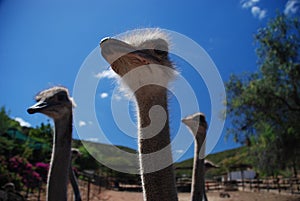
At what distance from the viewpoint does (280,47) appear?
10219 millimetres

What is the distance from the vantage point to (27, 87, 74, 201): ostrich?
118 inches

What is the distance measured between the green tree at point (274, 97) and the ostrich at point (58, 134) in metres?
7.68

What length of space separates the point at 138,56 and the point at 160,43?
1.00 ft

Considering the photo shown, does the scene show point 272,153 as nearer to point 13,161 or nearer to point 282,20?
point 282,20

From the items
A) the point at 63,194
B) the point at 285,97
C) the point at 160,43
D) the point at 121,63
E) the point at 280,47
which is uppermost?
the point at 280,47

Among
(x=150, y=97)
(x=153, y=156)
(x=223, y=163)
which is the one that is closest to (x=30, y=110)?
(x=150, y=97)

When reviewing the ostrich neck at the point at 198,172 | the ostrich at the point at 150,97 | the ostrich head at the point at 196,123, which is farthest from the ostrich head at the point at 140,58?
the ostrich head at the point at 196,123

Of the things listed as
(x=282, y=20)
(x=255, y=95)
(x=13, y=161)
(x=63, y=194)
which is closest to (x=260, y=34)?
(x=282, y=20)

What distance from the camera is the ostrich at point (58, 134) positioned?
299cm

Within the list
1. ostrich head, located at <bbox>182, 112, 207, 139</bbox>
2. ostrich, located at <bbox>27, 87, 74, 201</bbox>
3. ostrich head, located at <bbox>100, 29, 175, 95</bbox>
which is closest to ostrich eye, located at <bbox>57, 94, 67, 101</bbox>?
ostrich, located at <bbox>27, 87, 74, 201</bbox>

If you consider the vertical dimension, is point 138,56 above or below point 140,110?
above

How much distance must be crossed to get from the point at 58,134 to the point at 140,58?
2.22 m

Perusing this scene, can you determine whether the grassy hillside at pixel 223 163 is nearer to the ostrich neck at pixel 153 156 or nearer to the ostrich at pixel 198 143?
the ostrich at pixel 198 143

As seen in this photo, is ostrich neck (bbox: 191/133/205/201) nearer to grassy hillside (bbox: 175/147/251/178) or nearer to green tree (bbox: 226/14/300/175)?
green tree (bbox: 226/14/300/175)
